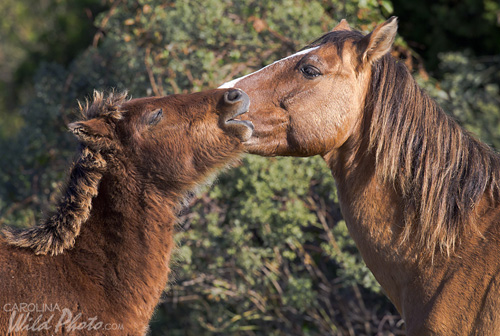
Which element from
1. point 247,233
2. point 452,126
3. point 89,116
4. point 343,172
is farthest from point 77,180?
point 247,233

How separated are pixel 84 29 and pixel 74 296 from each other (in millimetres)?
8234

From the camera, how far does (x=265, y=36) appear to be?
5586 millimetres

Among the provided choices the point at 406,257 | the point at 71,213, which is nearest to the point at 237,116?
the point at 71,213

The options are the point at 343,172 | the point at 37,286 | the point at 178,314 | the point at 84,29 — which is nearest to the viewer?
the point at 37,286

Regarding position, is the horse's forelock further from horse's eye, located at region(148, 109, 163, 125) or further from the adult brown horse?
the adult brown horse

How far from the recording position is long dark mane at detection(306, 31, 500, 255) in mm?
2510

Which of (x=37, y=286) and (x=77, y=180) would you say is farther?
(x=77, y=180)

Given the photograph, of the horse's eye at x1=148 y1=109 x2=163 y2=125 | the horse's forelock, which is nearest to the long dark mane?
the horse's eye at x1=148 y1=109 x2=163 y2=125

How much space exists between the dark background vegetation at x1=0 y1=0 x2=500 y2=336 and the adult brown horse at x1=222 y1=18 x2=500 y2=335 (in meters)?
2.04

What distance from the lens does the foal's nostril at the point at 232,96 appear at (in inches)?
104

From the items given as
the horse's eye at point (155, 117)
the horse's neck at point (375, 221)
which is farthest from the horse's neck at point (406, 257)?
the horse's eye at point (155, 117)

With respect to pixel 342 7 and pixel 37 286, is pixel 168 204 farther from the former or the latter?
pixel 342 7

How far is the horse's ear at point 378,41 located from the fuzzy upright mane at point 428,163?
11cm

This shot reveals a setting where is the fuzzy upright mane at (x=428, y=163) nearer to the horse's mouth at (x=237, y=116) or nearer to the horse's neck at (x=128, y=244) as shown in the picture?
the horse's mouth at (x=237, y=116)
